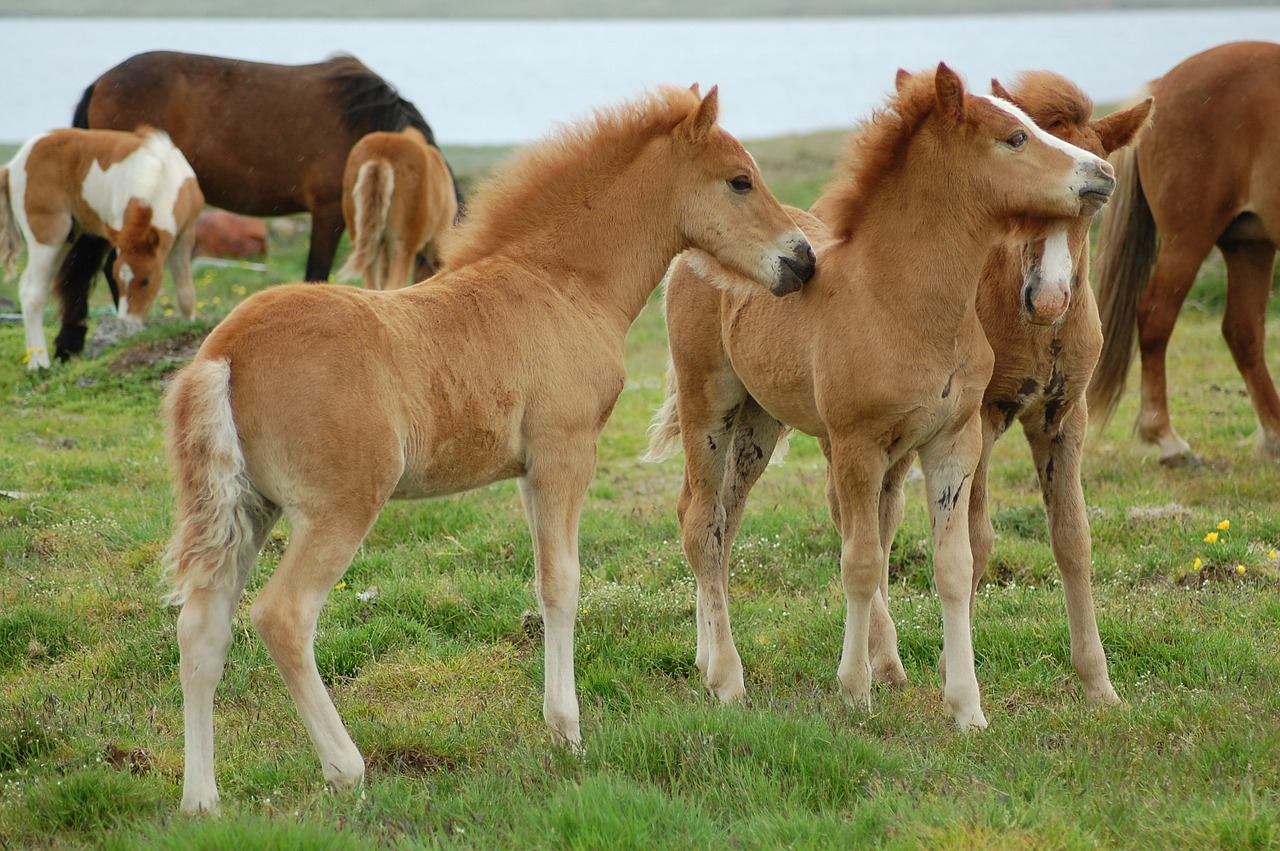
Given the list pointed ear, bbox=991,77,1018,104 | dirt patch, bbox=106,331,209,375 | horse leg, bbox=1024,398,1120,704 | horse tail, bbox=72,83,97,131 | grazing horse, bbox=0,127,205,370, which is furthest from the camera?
horse tail, bbox=72,83,97,131

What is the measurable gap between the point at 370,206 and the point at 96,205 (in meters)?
2.26

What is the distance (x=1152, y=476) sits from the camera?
7.27 m

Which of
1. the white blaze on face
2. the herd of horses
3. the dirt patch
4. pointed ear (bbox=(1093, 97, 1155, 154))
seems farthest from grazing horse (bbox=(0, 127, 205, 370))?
pointed ear (bbox=(1093, 97, 1155, 154))

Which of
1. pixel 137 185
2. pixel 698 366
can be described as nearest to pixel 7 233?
pixel 137 185

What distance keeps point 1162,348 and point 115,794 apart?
6.60 m

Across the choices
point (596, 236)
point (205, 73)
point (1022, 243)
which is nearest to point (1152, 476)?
point (1022, 243)

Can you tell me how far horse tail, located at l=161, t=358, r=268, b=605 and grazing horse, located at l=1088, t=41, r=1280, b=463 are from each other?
5.56m

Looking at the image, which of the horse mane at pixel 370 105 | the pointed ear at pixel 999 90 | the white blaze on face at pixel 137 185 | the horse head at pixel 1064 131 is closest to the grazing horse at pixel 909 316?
the horse head at pixel 1064 131

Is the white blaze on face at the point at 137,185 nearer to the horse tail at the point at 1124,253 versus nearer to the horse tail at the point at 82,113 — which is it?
the horse tail at the point at 82,113

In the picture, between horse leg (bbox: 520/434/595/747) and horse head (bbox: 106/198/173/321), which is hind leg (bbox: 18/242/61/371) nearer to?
horse head (bbox: 106/198/173/321)

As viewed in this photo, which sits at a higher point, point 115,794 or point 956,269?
point 956,269

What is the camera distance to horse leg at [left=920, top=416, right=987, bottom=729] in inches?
157

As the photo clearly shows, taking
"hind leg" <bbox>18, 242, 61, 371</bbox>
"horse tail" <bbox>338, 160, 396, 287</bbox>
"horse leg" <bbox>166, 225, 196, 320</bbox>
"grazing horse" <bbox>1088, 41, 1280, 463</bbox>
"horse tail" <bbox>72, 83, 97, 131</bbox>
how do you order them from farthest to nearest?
"horse tail" <bbox>72, 83, 97, 131</bbox> → "horse leg" <bbox>166, 225, 196, 320</bbox> → "hind leg" <bbox>18, 242, 61, 371</bbox> → "horse tail" <bbox>338, 160, 396, 287</bbox> → "grazing horse" <bbox>1088, 41, 1280, 463</bbox>

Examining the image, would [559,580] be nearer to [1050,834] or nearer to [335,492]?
[335,492]
